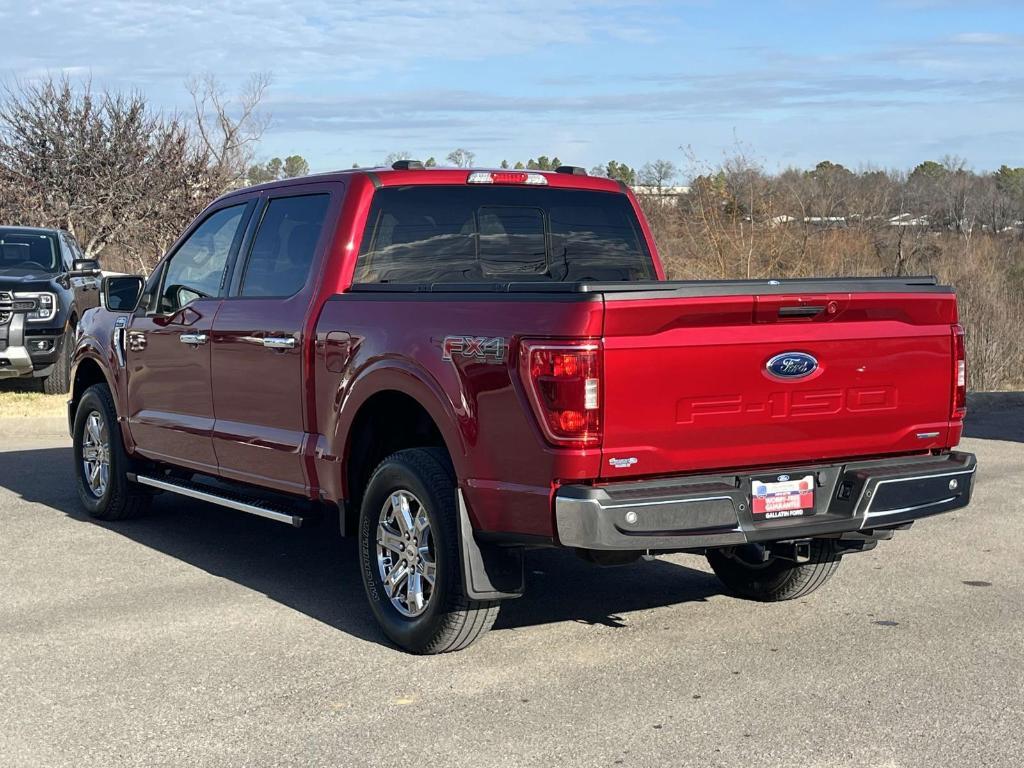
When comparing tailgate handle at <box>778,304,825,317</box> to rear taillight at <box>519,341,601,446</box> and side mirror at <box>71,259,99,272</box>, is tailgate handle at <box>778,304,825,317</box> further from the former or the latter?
side mirror at <box>71,259,99,272</box>

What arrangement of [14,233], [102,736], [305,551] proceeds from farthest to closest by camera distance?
[14,233]
[305,551]
[102,736]

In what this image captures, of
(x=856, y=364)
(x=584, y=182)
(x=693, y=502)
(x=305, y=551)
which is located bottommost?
(x=305, y=551)

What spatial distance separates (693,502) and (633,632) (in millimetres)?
1171

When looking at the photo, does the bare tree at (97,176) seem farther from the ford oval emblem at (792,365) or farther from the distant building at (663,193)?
the ford oval emblem at (792,365)

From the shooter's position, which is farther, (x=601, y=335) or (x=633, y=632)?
(x=633, y=632)

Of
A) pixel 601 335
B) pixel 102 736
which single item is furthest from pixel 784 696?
pixel 102 736

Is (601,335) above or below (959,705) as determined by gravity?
above

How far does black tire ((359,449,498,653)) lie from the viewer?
5.41 meters

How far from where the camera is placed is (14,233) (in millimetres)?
16531

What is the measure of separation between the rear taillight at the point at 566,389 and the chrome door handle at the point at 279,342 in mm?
1837

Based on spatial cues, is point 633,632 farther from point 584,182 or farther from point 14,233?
point 14,233

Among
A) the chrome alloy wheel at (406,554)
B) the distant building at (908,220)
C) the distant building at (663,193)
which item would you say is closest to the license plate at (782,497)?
the chrome alloy wheel at (406,554)

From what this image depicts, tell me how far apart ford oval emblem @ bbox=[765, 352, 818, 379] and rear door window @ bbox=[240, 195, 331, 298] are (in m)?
2.37

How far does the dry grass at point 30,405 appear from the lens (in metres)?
14.6
